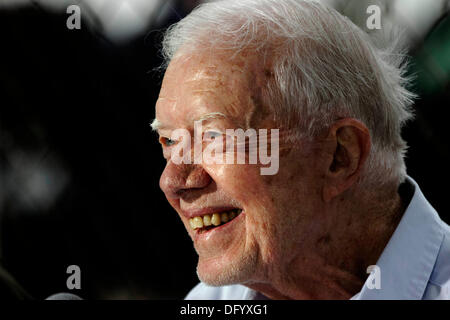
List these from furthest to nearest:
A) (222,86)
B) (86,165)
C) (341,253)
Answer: (86,165)
(341,253)
(222,86)

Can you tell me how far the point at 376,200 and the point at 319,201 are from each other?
0.15 m

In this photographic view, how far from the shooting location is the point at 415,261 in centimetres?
103

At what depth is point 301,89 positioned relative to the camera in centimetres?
98

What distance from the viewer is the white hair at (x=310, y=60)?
98cm

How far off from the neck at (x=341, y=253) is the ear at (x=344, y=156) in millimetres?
45

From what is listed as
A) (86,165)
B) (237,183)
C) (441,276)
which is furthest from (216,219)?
(86,165)

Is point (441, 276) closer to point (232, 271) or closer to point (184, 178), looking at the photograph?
point (232, 271)

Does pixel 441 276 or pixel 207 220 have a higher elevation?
pixel 207 220

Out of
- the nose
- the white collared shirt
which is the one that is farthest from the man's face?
the white collared shirt

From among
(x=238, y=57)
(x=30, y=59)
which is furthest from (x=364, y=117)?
(x=30, y=59)

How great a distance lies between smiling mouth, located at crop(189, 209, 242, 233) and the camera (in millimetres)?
1026

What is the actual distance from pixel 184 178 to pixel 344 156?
342 millimetres

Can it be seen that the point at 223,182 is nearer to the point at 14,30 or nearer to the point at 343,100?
the point at 343,100

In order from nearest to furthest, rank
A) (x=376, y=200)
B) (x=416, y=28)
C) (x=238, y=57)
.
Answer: (x=238, y=57) → (x=376, y=200) → (x=416, y=28)
